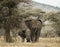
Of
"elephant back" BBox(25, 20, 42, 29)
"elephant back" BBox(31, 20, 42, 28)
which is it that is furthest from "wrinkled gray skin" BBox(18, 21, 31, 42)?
"elephant back" BBox(31, 20, 42, 28)

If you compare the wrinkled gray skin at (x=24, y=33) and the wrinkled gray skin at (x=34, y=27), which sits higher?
the wrinkled gray skin at (x=34, y=27)

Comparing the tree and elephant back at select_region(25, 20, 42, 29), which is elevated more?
the tree

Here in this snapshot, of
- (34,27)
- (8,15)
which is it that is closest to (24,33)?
(34,27)

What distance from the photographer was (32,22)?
616 inches

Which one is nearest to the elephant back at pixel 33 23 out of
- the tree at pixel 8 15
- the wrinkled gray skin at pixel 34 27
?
the wrinkled gray skin at pixel 34 27

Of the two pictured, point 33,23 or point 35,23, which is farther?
point 33,23

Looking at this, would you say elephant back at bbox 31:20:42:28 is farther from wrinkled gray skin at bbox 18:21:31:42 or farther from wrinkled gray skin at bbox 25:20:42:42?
wrinkled gray skin at bbox 18:21:31:42

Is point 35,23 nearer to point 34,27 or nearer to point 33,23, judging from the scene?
point 33,23

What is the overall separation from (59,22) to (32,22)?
25.2 feet

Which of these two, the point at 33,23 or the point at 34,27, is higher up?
the point at 33,23

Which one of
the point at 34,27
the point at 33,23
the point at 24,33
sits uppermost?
the point at 33,23

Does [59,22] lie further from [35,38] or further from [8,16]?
[8,16]

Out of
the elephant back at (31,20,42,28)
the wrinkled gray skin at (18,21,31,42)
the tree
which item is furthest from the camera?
the wrinkled gray skin at (18,21,31,42)

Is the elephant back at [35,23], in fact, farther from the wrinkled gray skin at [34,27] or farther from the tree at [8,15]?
the tree at [8,15]
